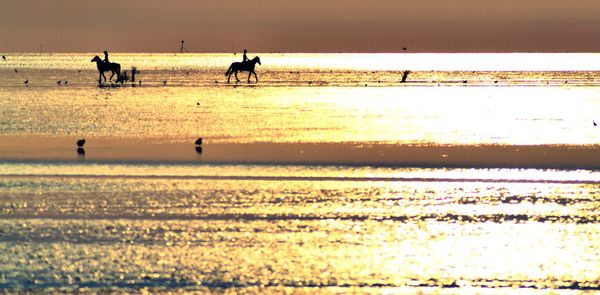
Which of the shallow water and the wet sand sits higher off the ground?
the shallow water

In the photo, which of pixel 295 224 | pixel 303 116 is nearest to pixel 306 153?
pixel 295 224

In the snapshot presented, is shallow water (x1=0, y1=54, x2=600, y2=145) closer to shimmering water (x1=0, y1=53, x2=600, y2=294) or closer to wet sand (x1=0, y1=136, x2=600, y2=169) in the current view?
shimmering water (x1=0, y1=53, x2=600, y2=294)

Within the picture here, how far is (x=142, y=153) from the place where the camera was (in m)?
25.3

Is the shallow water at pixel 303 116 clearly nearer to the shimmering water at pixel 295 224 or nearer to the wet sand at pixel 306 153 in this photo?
the shimmering water at pixel 295 224

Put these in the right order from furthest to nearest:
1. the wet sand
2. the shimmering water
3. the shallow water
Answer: the shallow water < the wet sand < the shimmering water

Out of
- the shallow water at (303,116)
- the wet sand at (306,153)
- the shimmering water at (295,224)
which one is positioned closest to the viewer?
the shimmering water at (295,224)

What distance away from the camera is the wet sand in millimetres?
23812

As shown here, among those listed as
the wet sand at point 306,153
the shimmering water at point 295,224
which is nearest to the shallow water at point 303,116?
the shimmering water at point 295,224

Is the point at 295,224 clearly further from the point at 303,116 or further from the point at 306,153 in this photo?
the point at 303,116

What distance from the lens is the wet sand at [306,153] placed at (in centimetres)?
2381

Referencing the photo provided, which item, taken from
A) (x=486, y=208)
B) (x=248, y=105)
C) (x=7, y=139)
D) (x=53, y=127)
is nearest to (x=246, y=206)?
(x=486, y=208)

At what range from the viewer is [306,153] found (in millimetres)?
25688

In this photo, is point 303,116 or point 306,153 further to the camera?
point 303,116

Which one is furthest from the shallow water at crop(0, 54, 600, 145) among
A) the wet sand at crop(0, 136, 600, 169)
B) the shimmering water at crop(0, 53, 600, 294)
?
the wet sand at crop(0, 136, 600, 169)
